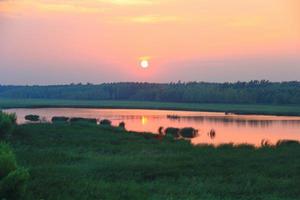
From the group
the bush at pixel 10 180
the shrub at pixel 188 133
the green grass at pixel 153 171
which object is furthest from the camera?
the shrub at pixel 188 133

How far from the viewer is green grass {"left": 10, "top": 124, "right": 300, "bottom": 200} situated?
59.8 ft

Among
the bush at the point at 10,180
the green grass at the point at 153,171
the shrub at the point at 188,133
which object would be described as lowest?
the shrub at the point at 188,133

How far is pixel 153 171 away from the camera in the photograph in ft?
76.6

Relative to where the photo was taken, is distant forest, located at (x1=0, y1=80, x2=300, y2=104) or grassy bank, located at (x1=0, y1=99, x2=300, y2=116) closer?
grassy bank, located at (x1=0, y1=99, x2=300, y2=116)

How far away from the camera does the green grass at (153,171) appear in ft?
59.8

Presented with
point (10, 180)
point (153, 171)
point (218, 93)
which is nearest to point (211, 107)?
point (218, 93)

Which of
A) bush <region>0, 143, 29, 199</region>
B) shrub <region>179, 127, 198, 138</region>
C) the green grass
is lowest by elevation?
shrub <region>179, 127, 198, 138</region>

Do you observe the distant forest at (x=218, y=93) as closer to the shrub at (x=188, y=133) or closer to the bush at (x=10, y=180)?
the shrub at (x=188, y=133)

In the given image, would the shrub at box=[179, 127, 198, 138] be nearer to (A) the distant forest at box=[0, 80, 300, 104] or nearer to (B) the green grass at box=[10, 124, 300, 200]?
(B) the green grass at box=[10, 124, 300, 200]

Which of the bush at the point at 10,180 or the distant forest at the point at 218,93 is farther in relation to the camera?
the distant forest at the point at 218,93

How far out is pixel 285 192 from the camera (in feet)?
62.3

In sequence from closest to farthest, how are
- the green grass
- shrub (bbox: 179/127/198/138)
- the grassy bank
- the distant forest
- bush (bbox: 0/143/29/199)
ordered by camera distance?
bush (bbox: 0/143/29/199) → the green grass → shrub (bbox: 179/127/198/138) → the grassy bank → the distant forest

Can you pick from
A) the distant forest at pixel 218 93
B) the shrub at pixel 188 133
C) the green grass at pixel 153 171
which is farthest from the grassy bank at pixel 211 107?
the green grass at pixel 153 171

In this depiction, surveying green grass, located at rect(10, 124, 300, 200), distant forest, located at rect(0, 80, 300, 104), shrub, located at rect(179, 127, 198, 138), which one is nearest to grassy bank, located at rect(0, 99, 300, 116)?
distant forest, located at rect(0, 80, 300, 104)
